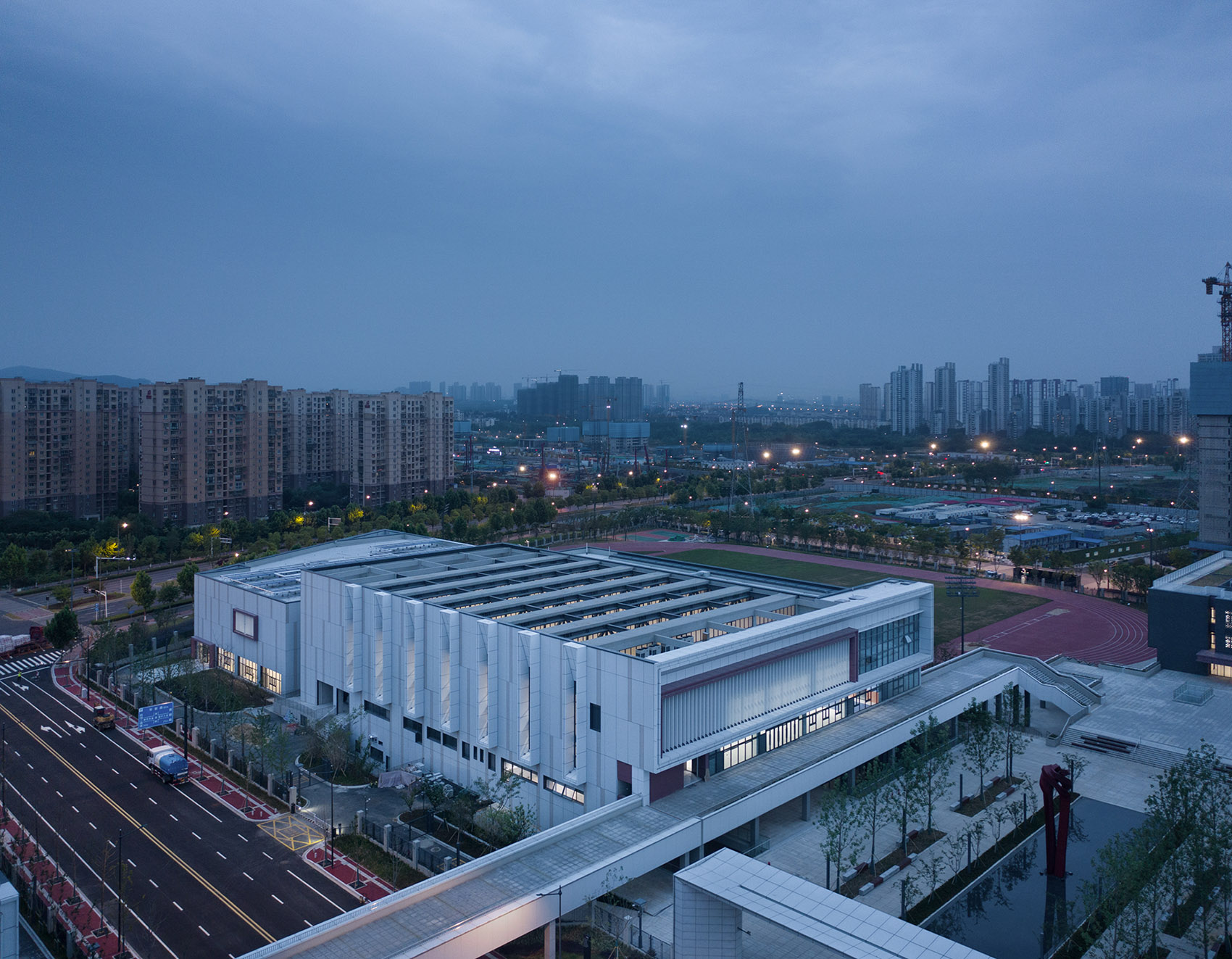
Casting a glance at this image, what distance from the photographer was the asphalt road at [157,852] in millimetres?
11984

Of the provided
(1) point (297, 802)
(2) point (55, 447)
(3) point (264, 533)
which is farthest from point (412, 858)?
(2) point (55, 447)

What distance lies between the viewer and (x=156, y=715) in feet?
60.7

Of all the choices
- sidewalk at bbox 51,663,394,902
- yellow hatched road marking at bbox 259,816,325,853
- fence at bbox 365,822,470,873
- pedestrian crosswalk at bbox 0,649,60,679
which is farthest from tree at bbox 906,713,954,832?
pedestrian crosswalk at bbox 0,649,60,679

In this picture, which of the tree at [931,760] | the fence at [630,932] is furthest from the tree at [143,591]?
the tree at [931,760]

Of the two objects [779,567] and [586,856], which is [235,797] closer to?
[586,856]

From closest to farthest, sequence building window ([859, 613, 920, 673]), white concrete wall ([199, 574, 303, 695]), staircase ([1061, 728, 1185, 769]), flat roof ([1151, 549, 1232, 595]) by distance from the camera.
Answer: staircase ([1061, 728, 1185, 769]) < building window ([859, 613, 920, 673]) < white concrete wall ([199, 574, 303, 695]) < flat roof ([1151, 549, 1232, 595])

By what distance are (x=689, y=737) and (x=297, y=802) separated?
7.74 m

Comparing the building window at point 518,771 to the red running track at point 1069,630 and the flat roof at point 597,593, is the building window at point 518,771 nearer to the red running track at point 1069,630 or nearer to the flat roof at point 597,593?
the flat roof at point 597,593

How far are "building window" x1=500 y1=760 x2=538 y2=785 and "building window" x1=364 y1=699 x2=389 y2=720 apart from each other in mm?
3515

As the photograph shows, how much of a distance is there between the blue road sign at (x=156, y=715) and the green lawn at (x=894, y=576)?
19746mm

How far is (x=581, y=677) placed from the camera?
46.4ft

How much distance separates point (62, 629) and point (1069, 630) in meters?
32.2

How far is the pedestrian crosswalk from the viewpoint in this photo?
79.0 feet

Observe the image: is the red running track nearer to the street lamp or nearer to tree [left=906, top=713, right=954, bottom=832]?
tree [left=906, top=713, right=954, bottom=832]
